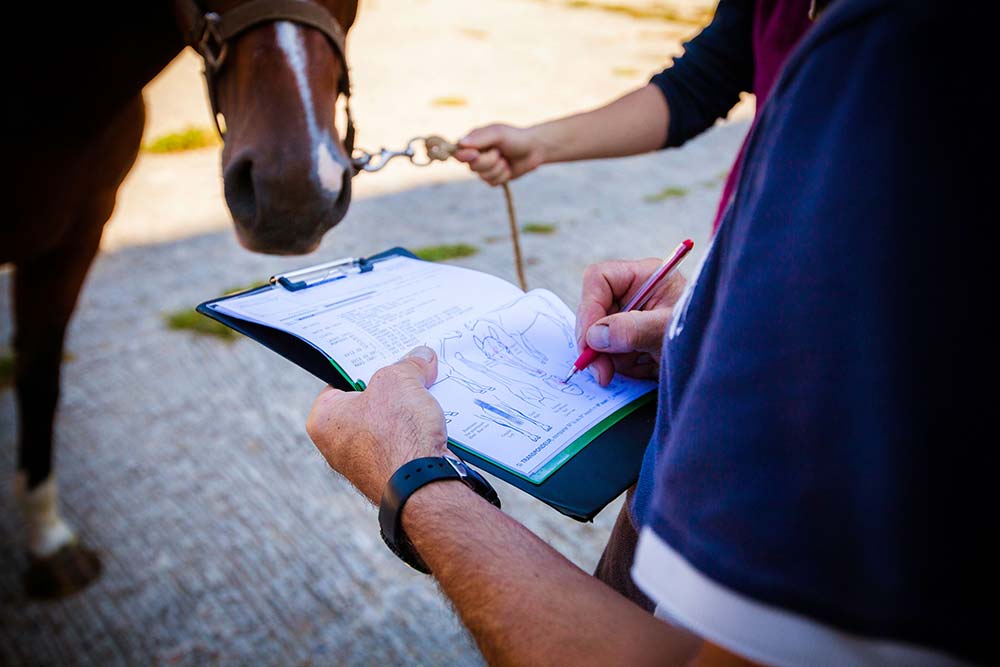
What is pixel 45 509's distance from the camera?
1635mm

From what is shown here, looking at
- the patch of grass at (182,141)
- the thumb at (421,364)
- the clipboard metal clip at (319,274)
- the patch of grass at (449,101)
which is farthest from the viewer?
the patch of grass at (449,101)

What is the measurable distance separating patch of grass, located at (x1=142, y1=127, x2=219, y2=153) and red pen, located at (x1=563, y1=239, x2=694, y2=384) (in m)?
3.79

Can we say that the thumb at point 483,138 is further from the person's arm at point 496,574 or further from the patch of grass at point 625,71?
the patch of grass at point 625,71

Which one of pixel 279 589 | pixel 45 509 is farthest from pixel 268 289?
pixel 45 509

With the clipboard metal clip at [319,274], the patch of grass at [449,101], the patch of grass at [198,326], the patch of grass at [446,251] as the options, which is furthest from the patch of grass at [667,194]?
the clipboard metal clip at [319,274]

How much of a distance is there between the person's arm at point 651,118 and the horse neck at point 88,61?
605mm

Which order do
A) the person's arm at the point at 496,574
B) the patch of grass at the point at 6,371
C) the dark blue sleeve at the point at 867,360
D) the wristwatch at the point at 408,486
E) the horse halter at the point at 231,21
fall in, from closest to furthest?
the dark blue sleeve at the point at 867,360
the person's arm at the point at 496,574
the wristwatch at the point at 408,486
the horse halter at the point at 231,21
the patch of grass at the point at 6,371

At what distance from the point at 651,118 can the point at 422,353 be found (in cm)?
81

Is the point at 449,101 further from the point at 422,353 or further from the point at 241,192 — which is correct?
the point at 422,353

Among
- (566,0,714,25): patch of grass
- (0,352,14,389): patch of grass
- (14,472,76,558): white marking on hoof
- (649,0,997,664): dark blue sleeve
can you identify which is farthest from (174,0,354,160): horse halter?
(566,0,714,25): patch of grass

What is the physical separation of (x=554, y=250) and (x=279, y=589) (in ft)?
6.36

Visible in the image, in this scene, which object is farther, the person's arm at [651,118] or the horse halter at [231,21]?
the person's arm at [651,118]

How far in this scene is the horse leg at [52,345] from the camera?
1519 mm

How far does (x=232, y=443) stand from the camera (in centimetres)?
192
